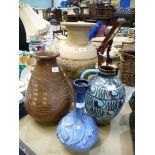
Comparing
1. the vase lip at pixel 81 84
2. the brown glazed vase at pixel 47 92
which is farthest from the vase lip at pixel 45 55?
the vase lip at pixel 81 84

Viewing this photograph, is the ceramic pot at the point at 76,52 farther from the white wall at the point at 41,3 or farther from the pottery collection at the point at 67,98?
the white wall at the point at 41,3

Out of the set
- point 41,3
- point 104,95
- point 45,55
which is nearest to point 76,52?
point 45,55

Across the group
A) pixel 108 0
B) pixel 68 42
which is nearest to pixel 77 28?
pixel 68 42

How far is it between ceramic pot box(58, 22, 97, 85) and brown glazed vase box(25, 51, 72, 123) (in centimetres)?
17

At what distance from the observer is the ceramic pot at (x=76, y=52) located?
0.86 meters

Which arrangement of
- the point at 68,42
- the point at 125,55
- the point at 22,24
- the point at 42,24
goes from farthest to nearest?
1. the point at 42,24
2. the point at 22,24
3. the point at 125,55
4. the point at 68,42

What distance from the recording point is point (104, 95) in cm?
64

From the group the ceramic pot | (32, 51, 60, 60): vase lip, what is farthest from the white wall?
(32, 51, 60, 60): vase lip

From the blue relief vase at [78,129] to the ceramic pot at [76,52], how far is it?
0.28 m

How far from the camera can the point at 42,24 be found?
151 centimetres

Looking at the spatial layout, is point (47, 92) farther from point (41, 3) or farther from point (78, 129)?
point (41, 3)

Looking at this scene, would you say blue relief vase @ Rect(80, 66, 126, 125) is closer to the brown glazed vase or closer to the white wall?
the brown glazed vase
